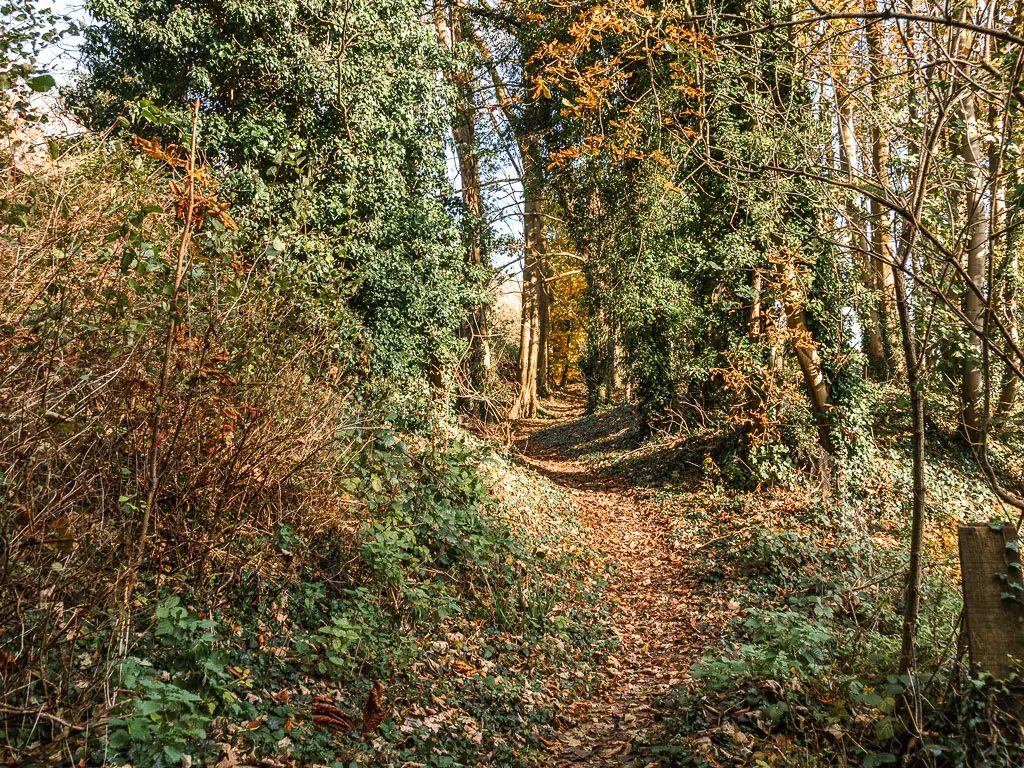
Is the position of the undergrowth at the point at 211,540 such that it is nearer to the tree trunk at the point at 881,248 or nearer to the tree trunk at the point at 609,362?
the tree trunk at the point at 881,248

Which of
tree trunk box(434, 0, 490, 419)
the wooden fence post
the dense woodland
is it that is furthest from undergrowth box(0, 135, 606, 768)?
tree trunk box(434, 0, 490, 419)

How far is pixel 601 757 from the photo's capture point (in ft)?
16.7

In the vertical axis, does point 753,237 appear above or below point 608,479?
above

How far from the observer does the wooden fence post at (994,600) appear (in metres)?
3.81

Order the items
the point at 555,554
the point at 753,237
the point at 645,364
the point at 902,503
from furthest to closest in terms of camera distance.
A: the point at 645,364
the point at 753,237
the point at 902,503
the point at 555,554

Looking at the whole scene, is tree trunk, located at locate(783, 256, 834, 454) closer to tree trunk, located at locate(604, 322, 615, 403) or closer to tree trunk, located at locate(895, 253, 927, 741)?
tree trunk, located at locate(604, 322, 615, 403)

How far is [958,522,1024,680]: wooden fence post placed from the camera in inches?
150

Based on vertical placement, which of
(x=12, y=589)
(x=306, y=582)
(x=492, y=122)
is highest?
(x=492, y=122)

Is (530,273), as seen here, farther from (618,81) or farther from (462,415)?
(618,81)

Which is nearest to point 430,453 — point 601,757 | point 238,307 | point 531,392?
point 238,307

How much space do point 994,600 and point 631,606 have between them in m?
5.50

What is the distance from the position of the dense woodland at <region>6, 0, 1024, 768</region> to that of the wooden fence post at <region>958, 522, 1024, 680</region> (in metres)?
0.04

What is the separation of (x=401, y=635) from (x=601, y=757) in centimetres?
190

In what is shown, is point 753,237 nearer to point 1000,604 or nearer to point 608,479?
point 608,479
